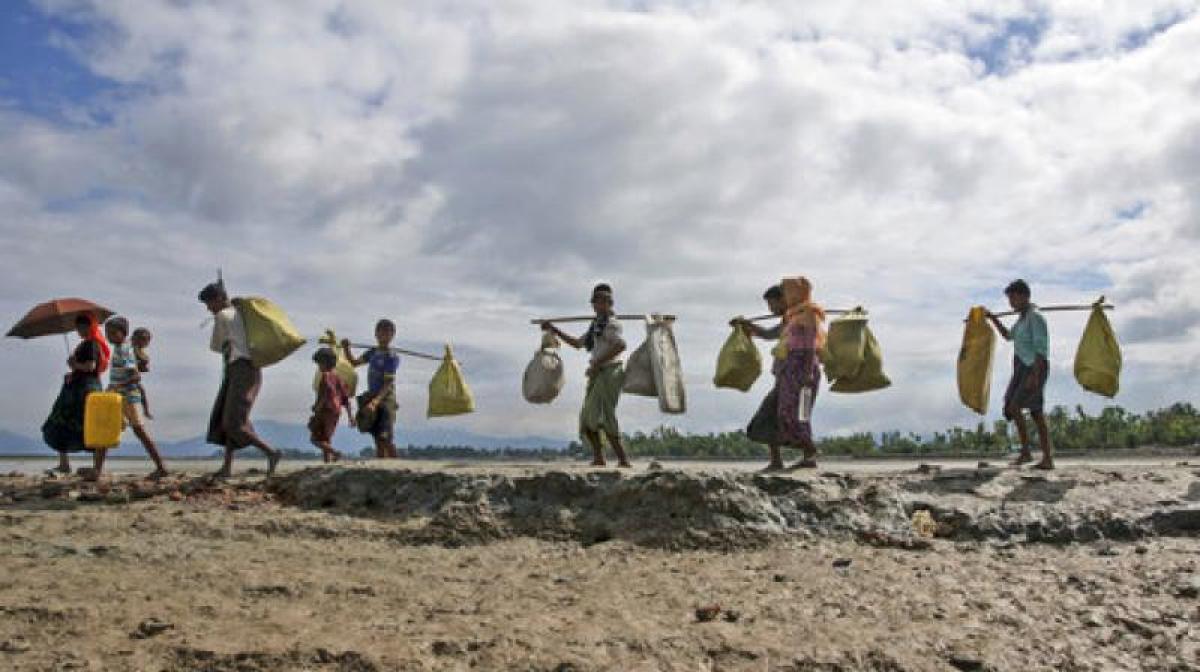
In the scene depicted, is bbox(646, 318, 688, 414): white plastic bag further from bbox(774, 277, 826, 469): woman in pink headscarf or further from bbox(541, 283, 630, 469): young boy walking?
bbox(774, 277, 826, 469): woman in pink headscarf

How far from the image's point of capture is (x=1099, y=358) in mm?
8961

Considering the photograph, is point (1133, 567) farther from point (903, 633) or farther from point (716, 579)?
point (716, 579)

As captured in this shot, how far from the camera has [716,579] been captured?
5.27 m

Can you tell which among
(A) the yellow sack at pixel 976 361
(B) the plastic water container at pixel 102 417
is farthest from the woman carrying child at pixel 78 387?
(A) the yellow sack at pixel 976 361

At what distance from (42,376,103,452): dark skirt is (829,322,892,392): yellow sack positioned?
6.97m

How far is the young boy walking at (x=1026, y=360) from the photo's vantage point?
868cm

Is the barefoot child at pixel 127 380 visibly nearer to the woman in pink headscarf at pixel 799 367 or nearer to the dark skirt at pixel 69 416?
the dark skirt at pixel 69 416

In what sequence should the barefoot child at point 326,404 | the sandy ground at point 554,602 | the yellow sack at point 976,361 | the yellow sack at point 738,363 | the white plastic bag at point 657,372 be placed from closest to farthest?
the sandy ground at point 554,602 < the white plastic bag at point 657,372 < the yellow sack at point 738,363 < the yellow sack at point 976,361 < the barefoot child at point 326,404

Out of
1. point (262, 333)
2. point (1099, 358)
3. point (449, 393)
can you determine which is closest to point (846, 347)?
point (1099, 358)

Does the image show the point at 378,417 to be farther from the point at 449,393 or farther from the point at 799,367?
the point at 799,367

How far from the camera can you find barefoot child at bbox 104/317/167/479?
8.45 metres

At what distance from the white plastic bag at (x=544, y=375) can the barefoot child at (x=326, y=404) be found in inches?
89.3

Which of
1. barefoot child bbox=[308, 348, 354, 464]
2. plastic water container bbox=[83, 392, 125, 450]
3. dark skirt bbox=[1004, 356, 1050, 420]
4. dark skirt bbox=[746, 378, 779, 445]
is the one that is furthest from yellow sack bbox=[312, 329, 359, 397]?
dark skirt bbox=[1004, 356, 1050, 420]

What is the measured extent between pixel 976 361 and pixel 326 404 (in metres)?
6.75
